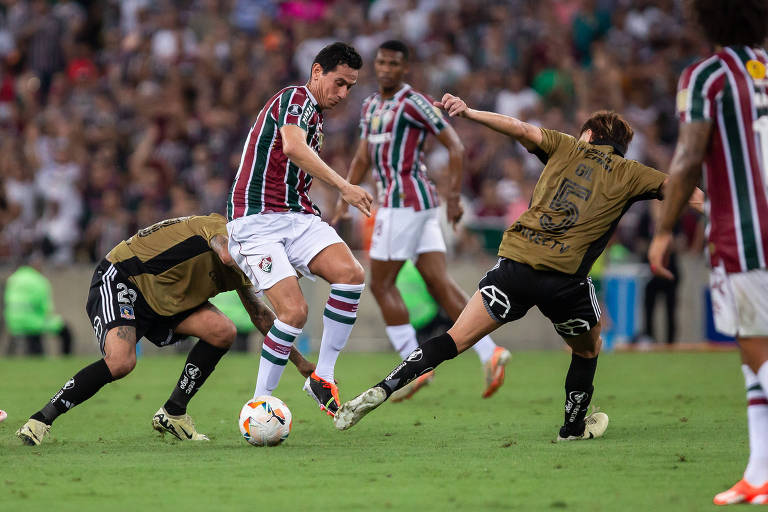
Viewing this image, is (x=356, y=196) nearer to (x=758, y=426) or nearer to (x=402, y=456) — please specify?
(x=402, y=456)

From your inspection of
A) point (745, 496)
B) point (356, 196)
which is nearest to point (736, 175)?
point (745, 496)

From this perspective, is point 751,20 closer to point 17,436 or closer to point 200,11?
point 17,436

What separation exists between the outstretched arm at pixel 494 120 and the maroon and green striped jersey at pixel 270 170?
1.23 meters

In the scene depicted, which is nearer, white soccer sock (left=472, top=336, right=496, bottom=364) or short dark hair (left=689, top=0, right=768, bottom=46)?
short dark hair (left=689, top=0, right=768, bottom=46)

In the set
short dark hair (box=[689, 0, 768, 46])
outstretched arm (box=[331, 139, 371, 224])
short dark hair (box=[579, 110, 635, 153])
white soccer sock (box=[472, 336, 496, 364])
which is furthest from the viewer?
outstretched arm (box=[331, 139, 371, 224])

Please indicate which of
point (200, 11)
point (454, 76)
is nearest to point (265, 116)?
point (454, 76)

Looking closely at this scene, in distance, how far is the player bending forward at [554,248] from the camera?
22.1ft

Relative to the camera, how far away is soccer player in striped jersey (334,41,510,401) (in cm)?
1016

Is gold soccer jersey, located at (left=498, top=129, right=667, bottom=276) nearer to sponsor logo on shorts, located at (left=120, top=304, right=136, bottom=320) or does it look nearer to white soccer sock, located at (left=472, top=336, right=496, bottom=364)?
sponsor logo on shorts, located at (left=120, top=304, right=136, bottom=320)

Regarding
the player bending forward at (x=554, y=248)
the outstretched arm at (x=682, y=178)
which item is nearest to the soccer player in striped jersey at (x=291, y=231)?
the player bending forward at (x=554, y=248)

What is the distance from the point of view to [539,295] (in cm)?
676

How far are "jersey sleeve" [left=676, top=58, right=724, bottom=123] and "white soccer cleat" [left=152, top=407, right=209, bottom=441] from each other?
158 inches

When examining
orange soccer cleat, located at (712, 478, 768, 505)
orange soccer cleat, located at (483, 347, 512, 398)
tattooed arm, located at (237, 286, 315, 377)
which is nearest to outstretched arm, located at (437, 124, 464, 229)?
orange soccer cleat, located at (483, 347, 512, 398)

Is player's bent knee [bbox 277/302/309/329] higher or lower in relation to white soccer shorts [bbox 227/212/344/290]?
lower
